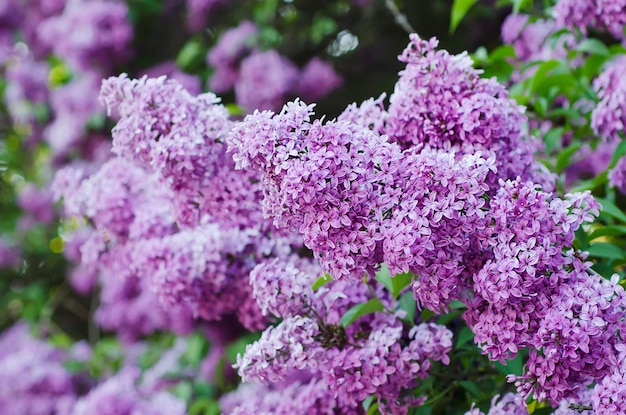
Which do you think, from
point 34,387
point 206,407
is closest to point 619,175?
point 206,407

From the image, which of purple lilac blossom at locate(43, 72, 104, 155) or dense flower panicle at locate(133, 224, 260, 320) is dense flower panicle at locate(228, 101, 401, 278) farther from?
purple lilac blossom at locate(43, 72, 104, 155)

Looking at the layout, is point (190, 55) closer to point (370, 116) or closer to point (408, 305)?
point (370, 116)

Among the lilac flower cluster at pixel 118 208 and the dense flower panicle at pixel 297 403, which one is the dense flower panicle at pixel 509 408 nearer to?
the dense flower panicle at pixel 297 403

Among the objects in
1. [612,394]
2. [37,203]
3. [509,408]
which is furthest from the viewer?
[37,203]

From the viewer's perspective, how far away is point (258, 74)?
3109 mm

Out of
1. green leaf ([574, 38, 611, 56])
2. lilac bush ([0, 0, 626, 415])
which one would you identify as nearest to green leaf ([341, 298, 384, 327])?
lilac bush ([0, 0, 626, 415])

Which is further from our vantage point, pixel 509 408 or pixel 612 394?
pixel 509 408

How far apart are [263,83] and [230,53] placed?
23 centimetres

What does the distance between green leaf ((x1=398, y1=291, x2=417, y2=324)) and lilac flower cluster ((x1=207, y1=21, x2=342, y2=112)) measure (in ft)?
5.28

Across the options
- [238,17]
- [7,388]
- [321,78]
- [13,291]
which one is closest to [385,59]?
[321,78]

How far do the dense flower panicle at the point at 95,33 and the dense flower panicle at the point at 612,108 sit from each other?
2204mm

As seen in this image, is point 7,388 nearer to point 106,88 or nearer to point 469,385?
point 106,88

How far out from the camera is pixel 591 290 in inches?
47.9

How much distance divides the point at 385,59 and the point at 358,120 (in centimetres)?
195
